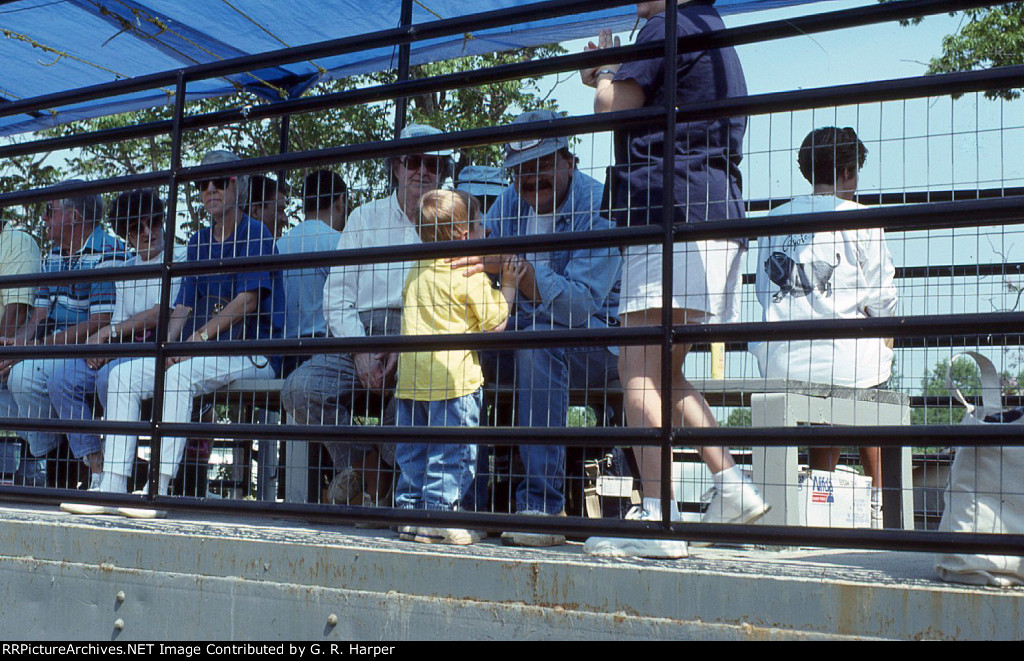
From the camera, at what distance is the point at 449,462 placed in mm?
3670

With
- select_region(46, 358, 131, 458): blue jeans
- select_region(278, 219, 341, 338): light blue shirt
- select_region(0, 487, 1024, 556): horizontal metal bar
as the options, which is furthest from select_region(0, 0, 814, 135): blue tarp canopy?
select_region(0, 487, 1024, 556): horizontal metal bar

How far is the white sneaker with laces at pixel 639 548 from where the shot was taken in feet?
10.4

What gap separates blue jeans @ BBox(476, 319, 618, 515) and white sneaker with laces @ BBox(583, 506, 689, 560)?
360 millimetres

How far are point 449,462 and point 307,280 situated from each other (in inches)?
58.0

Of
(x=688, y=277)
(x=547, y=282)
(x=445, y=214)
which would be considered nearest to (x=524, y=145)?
(x=445, y=214)

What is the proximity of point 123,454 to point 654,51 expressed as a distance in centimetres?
277

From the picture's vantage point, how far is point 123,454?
173 inches

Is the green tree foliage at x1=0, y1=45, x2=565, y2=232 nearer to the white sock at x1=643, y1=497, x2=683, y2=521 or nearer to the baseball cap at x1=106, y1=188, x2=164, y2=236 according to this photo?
the baseball cap at x1=106, y1=188, x2=164, y2=236

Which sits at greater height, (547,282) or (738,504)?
(547,282)

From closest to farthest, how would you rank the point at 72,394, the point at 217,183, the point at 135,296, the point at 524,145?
the point at 524,145, the point at 135,296, the point at 217,183, the point at 72,394

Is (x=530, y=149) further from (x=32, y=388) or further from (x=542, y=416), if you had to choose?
(x=32, y=388)

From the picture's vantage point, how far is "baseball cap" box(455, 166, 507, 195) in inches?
172
